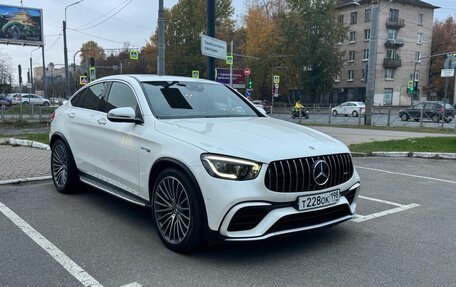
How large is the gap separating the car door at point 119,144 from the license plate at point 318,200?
6.00ft

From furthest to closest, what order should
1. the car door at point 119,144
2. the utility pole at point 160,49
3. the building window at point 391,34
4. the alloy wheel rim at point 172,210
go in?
the building window at point 391,34 < the utility pole at point 160,49 < the car door at point 119,144 < the alloy wheel rim at point 172,210

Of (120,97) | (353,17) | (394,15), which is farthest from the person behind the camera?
(353,17)

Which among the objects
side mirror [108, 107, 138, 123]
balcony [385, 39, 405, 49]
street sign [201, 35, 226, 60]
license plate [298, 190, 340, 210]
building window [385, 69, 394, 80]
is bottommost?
license plate [298, 190, 340, 210]

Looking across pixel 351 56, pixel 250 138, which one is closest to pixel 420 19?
pixel 351 56

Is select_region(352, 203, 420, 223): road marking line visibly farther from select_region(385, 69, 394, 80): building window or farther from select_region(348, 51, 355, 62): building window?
select_region(348, 51, 355, 62): building window

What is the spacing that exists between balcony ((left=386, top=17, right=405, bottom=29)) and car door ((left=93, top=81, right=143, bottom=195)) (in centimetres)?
6302

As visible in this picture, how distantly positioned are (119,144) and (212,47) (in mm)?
6978

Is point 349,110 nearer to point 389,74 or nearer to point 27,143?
point 389,74

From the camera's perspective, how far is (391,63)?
6150 centimetres

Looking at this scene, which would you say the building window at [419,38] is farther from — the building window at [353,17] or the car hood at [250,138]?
the car hood at [250,138]

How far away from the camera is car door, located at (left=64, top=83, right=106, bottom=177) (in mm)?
5559

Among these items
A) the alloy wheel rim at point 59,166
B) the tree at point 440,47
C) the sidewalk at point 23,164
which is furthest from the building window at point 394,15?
the alloy wheel rim at point 59,166

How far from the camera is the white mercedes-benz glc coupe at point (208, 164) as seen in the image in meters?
3.68

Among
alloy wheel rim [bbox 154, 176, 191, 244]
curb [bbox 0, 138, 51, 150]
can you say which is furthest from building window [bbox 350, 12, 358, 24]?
alloy wheel rim [bbox 154, 176, 191, 244]
